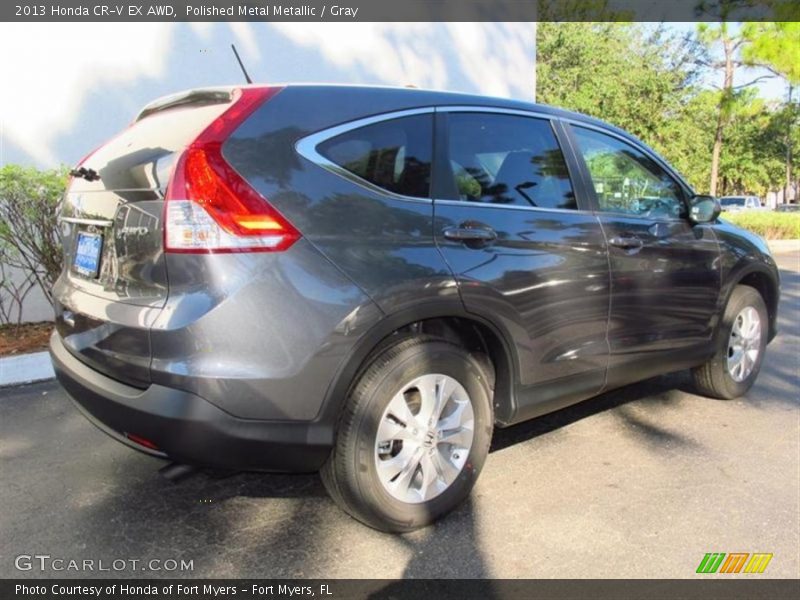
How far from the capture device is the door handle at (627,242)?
10.9 ft

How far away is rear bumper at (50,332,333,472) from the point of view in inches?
85.1

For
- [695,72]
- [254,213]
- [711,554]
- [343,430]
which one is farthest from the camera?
[695,72]

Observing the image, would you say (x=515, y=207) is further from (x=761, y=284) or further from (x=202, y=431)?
(x=761, y=284)

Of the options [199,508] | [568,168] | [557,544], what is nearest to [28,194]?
[199,508]

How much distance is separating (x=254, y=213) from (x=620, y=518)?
2.08 m

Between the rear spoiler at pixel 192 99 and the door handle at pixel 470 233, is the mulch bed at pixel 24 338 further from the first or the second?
the door handle at pixel 470 233

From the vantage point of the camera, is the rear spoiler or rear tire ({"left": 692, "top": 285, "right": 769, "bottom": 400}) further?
rear tire ({"left": 692, "top": 285, "right": 769, "bottom": 400})

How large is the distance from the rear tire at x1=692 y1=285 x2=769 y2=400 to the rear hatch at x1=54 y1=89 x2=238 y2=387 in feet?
11.4

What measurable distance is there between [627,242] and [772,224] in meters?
17.6

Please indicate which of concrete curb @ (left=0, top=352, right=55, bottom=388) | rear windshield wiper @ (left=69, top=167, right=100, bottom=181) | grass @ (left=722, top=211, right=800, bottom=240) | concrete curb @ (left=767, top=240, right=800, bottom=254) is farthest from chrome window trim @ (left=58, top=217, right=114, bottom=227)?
grass @ (left=722, top=211, right=800, bottom=240)

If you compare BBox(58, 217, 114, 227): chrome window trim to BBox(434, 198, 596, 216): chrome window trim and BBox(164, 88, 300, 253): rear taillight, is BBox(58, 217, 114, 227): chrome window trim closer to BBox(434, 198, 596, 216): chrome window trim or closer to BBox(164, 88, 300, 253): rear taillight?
BBox(164, 88, 300, 253): rear taillight

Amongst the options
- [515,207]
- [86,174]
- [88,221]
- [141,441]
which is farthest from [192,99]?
[515,207]

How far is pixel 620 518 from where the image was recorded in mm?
2818

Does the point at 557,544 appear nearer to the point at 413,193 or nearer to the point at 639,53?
the point at 413,193
